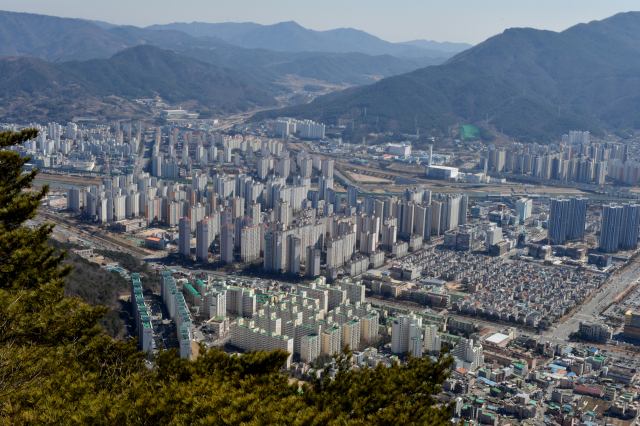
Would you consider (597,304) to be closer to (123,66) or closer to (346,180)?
(346,180)

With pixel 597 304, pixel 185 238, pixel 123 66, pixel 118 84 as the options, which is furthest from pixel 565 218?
pixel 123 66

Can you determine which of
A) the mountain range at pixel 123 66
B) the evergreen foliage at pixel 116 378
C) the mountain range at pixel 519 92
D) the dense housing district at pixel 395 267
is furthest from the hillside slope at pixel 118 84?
the evergreen foliage at pixel 116 378

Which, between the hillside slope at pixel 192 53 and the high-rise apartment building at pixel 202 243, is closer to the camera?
the high-rise apartment building at pixel 202 243

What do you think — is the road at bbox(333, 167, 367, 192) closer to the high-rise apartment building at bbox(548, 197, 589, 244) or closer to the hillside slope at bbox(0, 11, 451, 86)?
the high-rise apartment building at bbox(548, 197, 589, 244)

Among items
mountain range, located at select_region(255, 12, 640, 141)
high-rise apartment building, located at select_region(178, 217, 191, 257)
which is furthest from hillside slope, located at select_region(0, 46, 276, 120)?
high-rise apartment building, located at select_region(178, 217, 191, 257)

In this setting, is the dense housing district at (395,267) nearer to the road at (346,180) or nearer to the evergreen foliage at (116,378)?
the road at (346,180)

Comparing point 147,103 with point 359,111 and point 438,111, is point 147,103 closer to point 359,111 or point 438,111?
point 359,111
